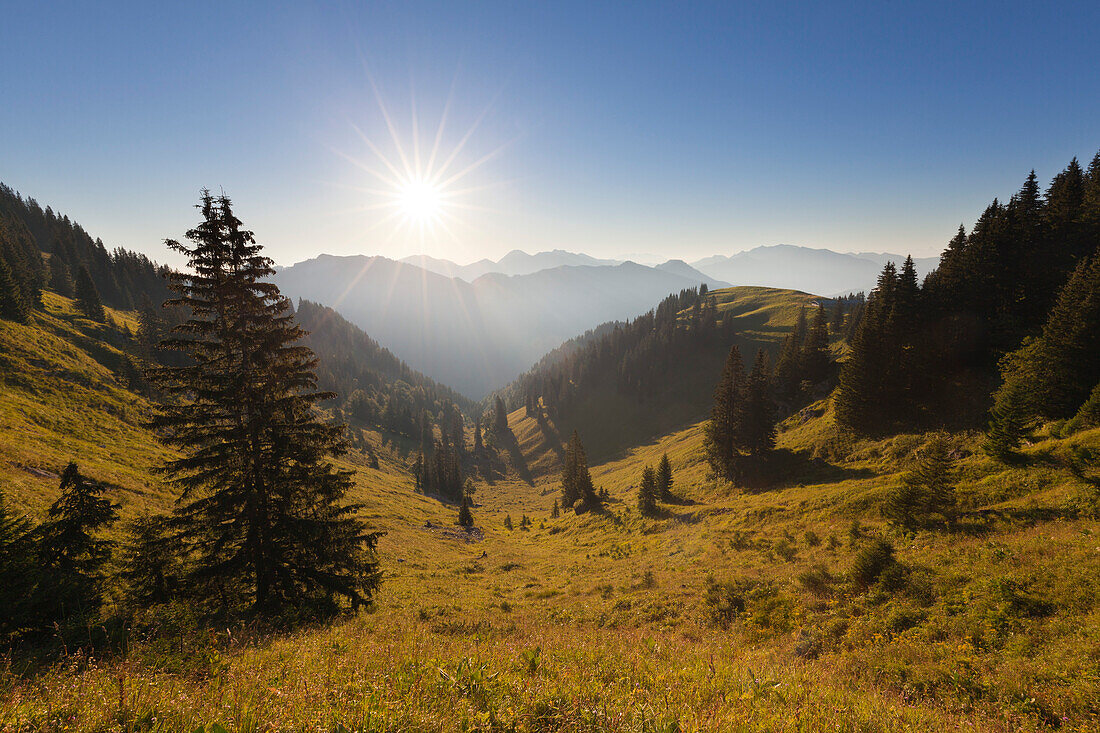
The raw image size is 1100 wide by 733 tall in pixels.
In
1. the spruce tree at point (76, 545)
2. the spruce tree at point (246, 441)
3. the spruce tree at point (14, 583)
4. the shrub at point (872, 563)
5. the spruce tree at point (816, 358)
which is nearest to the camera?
the spruce tree at point (14, 583)

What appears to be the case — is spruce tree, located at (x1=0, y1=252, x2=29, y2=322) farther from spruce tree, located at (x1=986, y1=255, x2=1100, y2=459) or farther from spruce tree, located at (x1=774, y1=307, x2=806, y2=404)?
spruce tree, located at (x1=774, y1=307, x2=806, y2=404)

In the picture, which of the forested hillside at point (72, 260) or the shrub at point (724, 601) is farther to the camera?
the forested hillside at point (72, 260)

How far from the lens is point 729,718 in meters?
4.86

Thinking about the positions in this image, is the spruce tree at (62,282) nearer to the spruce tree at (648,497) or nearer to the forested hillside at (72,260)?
the forested hillside at (72,260)

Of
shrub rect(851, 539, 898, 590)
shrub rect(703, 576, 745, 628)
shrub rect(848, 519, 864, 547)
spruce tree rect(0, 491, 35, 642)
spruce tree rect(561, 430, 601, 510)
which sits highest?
spruce tree rect(0, 491, 35, 642)

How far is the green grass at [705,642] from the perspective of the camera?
14.7ft

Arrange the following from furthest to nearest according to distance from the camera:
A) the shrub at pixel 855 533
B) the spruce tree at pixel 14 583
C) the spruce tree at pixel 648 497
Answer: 1. the spruce tree at pixel 648 497
2. the shrub at pixel 855 533
3. the spruce tree at pixel 14 583

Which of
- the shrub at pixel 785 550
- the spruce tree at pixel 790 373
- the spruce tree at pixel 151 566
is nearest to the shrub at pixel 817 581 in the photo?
the shrub at pixel 785 550

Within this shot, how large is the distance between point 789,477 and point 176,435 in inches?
1777

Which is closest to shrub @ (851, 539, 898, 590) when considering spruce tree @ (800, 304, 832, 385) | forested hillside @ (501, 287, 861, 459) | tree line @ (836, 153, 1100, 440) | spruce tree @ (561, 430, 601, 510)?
tree line @ (836, 153, 1100, 440)

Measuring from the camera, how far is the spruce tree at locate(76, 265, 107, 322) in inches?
2916

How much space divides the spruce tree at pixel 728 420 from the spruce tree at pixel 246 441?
40861 millimetres

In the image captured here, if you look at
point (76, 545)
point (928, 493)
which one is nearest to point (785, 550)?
point (928, 493)

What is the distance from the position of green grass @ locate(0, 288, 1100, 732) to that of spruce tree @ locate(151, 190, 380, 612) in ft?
10.4
